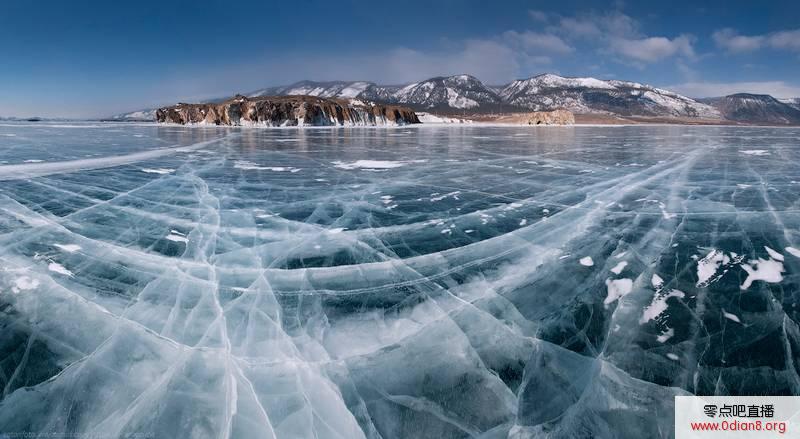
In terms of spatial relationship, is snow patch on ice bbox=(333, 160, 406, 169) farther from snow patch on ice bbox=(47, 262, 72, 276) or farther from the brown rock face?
the brown rock face

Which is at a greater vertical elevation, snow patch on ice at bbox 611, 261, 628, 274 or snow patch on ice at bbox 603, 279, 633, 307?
snow patch on ice at bbox 611, 261, 628, 274

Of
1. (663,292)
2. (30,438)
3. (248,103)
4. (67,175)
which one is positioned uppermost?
(248,103)

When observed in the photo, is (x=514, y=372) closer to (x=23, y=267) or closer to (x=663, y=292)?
(x=663, y=292)

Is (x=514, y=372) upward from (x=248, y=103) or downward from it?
downward

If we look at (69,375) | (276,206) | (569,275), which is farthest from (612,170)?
(69,375)

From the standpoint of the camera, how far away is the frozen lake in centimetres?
283

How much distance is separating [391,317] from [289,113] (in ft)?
270

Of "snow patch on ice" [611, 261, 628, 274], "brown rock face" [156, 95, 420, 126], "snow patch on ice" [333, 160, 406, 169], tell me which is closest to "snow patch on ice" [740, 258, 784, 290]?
"snow patch on ice" [611, 261, 628, 274]

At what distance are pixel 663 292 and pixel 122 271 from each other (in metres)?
6.15

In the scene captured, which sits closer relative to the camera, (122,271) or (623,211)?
(122,271)

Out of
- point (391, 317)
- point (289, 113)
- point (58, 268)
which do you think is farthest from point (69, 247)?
point (289, 113)

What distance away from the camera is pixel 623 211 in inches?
289

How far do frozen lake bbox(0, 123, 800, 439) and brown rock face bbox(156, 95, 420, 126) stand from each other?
75.4 m

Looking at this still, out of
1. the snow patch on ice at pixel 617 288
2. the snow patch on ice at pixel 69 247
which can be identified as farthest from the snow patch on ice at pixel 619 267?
the snow patch on ice at pixel 69 247
